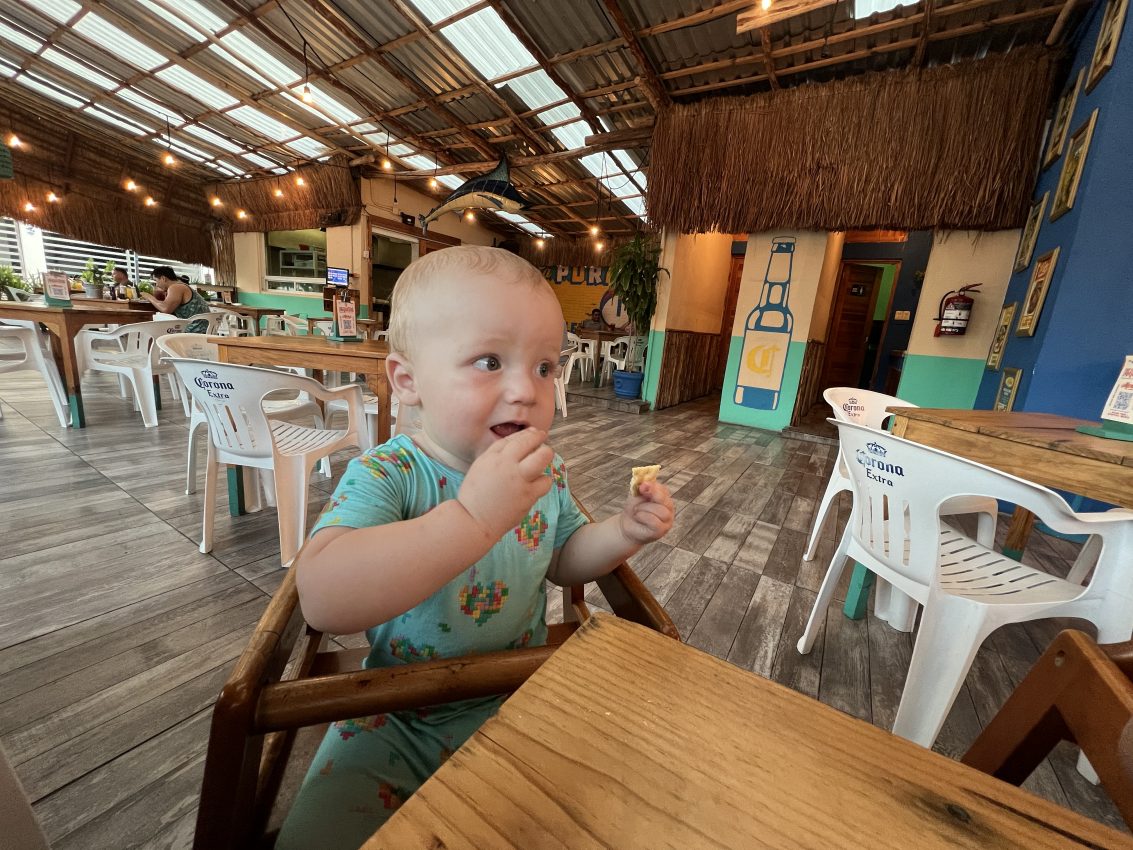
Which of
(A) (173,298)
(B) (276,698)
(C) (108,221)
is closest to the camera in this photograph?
(B) (276,698)

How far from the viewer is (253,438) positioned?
67.0 inches

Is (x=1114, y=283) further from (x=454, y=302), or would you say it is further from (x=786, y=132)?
(x=454, y=302)

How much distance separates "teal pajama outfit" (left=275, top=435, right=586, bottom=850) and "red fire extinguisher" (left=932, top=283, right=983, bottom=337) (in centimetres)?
491

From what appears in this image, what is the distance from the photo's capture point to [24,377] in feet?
16.4

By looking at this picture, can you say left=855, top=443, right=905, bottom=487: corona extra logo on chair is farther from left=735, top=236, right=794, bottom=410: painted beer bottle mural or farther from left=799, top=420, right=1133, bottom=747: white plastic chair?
left=735, top=236, right=794, bottom=410: painted beer bottle mural

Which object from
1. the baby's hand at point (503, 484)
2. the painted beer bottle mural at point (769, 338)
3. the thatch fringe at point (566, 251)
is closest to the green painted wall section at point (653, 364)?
the painted beer bottle mural at point (769, 338)

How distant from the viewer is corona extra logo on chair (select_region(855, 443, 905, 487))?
117cm

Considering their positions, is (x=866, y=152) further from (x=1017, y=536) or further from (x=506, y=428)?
(x=506, y=428)

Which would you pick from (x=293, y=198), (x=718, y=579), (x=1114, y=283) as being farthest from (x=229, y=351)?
(x=293, y=198)

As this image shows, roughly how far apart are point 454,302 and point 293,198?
1154 cm

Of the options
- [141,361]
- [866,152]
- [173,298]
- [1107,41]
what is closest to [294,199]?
[173,298]

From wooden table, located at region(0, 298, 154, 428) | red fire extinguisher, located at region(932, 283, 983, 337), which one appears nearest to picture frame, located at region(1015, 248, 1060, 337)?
red fire extinguisher, located at region(932, 283, 983, 337)

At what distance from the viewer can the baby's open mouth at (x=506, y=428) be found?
62cm

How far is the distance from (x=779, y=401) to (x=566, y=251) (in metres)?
8.34
